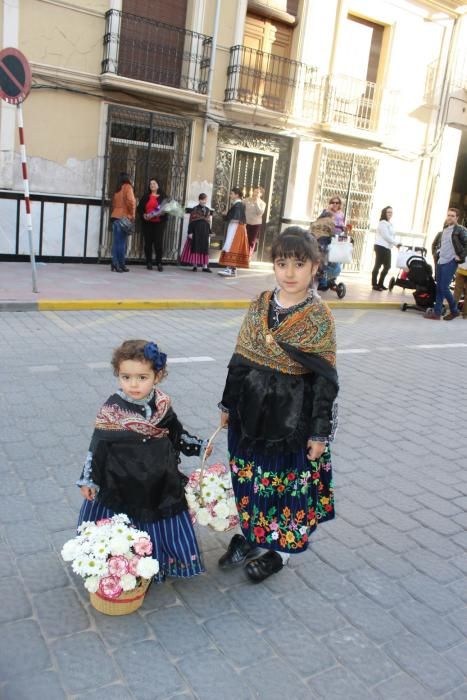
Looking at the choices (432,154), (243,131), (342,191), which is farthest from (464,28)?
(243,131)

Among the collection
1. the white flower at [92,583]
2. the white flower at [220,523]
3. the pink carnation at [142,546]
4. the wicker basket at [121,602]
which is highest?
the pink carnation at [142,546]

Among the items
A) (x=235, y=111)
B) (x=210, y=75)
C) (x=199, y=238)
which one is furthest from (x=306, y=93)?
(x=199, y=238)

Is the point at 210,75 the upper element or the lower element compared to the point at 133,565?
upper

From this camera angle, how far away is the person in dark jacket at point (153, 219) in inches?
508

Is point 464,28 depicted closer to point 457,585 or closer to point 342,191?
point 342,191

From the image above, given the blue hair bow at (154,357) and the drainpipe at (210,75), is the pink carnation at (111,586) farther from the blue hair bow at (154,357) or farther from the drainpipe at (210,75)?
the drainpipe at (210,75)

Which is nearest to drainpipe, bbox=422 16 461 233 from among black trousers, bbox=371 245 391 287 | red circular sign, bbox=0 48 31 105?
black trousers, bbox=371 245 391 287

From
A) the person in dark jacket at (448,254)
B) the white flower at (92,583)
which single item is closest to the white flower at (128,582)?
the white flower at (92,583)

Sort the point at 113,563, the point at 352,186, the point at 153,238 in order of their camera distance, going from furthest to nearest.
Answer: the point at 352,186 → the point at 153,238 → the point at 113,563

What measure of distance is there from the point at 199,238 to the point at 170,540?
1140 cm

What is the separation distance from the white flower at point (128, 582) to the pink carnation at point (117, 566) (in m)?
0.02

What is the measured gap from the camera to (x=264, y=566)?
10.3 feet

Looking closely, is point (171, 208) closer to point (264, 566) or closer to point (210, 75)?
point (210, 75)

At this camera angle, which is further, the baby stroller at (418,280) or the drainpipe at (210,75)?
the drainpipe at (210,75)
